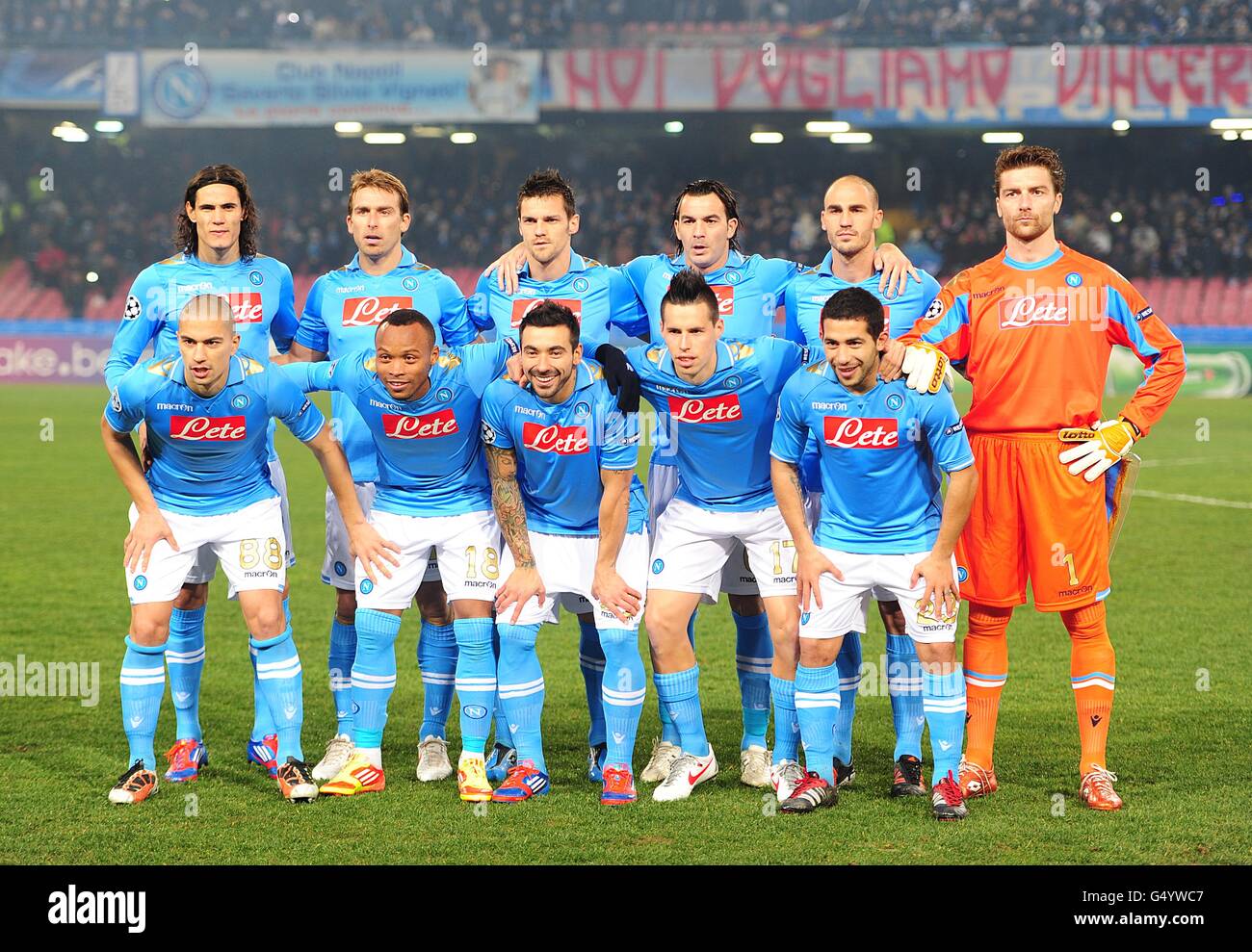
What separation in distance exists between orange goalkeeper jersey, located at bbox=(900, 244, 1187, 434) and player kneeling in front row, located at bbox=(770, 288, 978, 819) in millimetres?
333

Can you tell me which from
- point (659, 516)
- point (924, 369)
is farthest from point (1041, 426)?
point (659, 516)

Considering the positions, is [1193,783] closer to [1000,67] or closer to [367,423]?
[367,423]

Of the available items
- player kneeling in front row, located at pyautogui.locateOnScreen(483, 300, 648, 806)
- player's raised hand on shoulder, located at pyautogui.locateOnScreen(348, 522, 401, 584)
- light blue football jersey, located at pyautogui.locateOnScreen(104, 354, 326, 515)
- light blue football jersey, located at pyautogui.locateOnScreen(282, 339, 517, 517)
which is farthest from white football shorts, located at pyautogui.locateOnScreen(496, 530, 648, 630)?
light blue football jersey, located at pyautogui.locateOnScreen(104, 354, 326, 515)

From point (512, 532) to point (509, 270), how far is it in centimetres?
110

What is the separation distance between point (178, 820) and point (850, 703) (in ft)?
8.11

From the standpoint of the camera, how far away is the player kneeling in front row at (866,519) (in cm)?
473

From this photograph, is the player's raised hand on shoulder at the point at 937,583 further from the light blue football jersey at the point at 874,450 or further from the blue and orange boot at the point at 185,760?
the blue and orange boot at the point at 185,760

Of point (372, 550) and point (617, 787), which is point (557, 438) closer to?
point (372, 550)

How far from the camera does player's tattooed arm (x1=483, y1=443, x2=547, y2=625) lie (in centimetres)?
504

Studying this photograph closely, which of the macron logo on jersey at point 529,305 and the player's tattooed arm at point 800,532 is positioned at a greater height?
the macron logo on jersey at point 529,305

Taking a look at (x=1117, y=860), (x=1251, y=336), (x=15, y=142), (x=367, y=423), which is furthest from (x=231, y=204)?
(x=15, y=142)

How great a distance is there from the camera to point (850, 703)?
5457mm

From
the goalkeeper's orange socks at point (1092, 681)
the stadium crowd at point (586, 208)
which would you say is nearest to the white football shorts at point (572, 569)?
the goalkeeper's orange socks at point (1092, 681)

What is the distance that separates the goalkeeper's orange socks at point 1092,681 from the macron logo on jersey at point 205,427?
3.02 m
